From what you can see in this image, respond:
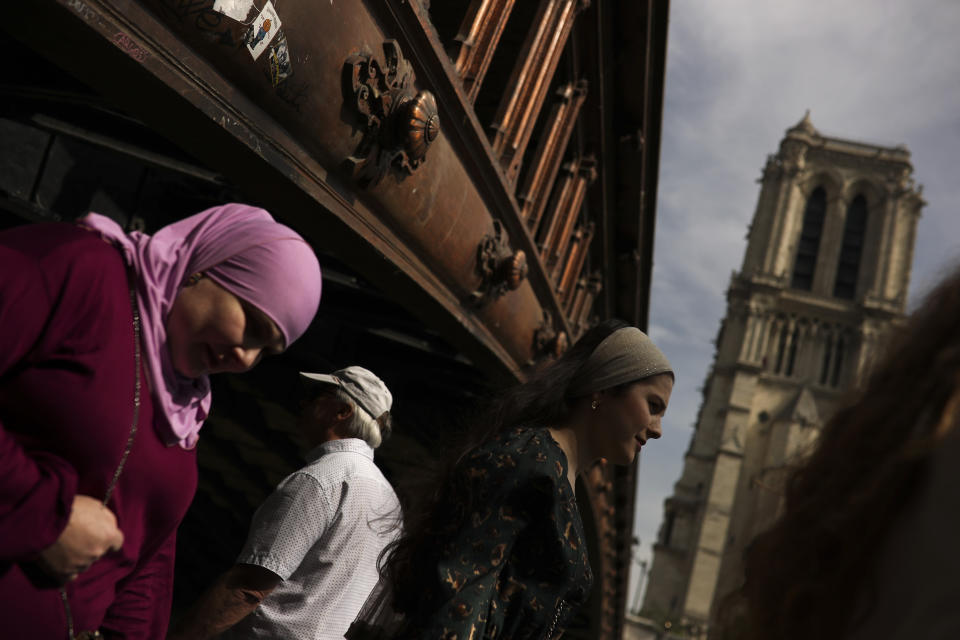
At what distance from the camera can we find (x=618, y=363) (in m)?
2.70

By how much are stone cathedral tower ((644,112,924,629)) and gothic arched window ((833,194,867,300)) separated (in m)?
0.06

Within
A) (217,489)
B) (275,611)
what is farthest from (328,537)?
(217,489)

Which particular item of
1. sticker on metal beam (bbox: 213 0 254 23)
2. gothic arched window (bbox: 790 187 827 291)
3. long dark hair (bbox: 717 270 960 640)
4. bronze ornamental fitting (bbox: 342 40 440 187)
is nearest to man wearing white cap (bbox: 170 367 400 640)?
bronze ornamental fitting (bbox: 342 40 440 187)

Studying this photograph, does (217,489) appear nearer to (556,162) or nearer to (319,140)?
(556,162)

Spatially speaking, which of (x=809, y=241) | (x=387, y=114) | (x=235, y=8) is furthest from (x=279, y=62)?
(x=809, y=241)

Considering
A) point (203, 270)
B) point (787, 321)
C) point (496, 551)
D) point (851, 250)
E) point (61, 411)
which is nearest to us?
point (61, 411)

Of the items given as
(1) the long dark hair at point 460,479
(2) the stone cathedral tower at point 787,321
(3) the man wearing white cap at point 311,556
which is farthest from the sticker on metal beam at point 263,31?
(2) the stone cathedral tower at point 787,321

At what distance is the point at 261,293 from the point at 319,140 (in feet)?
3.86

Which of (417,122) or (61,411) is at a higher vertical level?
(417,122)

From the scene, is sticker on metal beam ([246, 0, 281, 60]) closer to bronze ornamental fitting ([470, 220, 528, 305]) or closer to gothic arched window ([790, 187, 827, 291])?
bronze ornamental fitting ([470, 220, 528, 305])

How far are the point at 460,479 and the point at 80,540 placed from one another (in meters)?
0.93

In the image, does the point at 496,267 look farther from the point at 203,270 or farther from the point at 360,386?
the point at 203,270

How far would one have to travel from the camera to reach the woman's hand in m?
1.66

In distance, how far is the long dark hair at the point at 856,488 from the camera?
1075 mm
